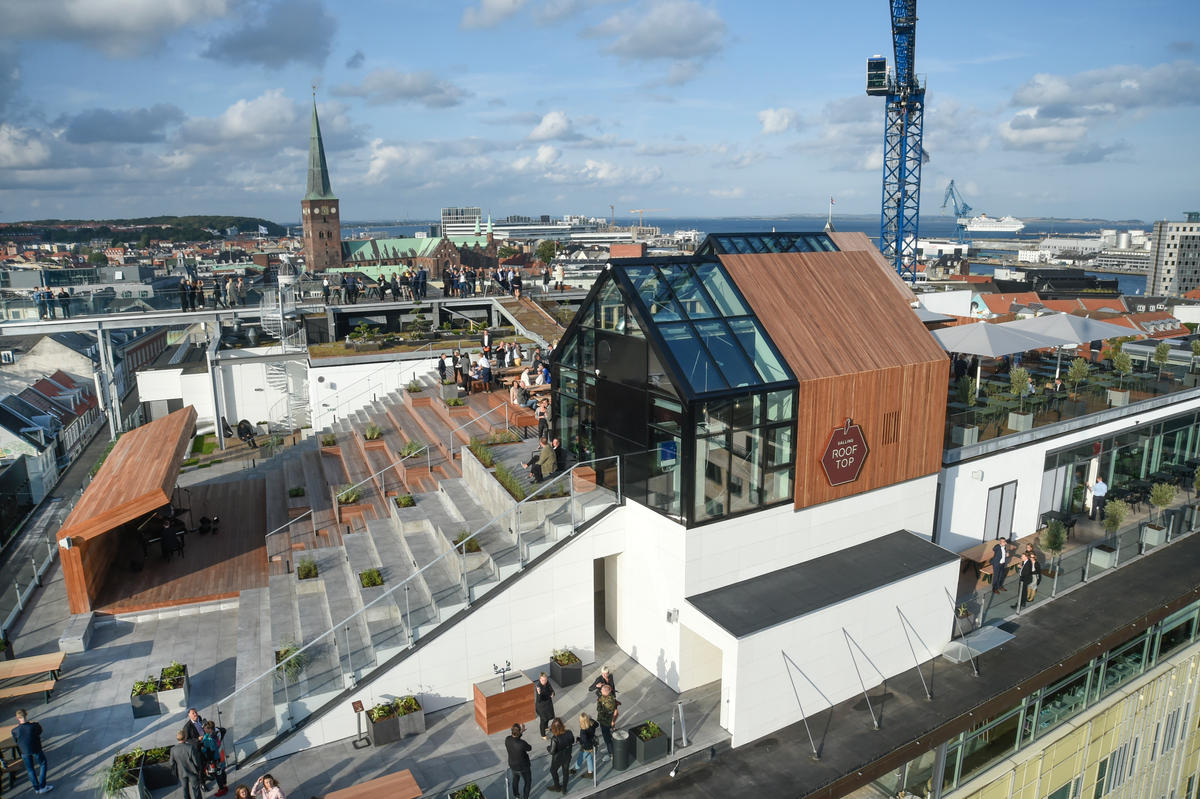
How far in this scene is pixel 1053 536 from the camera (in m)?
16.1

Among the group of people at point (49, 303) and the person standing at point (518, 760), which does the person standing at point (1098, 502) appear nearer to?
the person standing at point (518, 760)

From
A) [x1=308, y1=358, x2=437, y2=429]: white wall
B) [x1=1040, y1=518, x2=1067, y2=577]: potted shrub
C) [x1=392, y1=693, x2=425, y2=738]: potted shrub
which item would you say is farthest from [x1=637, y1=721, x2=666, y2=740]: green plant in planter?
[x1=308, y1=358, x2=437, y2=429]: white wall

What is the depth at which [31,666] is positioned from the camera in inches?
469

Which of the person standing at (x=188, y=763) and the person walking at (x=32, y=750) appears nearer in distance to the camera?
the person standing at (x=188, y=763)

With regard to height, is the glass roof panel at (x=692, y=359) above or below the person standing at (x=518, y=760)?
above

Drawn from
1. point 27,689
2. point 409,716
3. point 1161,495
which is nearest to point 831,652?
point 409,716

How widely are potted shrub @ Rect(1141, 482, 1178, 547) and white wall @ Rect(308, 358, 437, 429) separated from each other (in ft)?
69.4

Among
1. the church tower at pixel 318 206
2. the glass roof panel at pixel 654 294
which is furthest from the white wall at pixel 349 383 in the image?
the church tower at pixel 318 206

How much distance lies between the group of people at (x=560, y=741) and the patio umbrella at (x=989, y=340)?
1187 centimetres

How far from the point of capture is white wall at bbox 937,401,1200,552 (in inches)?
623

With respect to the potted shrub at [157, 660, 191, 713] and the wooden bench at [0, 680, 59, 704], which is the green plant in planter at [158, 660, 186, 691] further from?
the wooden bench at [0, 680, 59, 704]

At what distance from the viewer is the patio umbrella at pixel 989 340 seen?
56.1 feet

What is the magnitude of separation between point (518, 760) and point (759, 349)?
7316mm

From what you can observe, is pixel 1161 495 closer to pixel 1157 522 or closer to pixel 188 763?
pixel 1157 522
